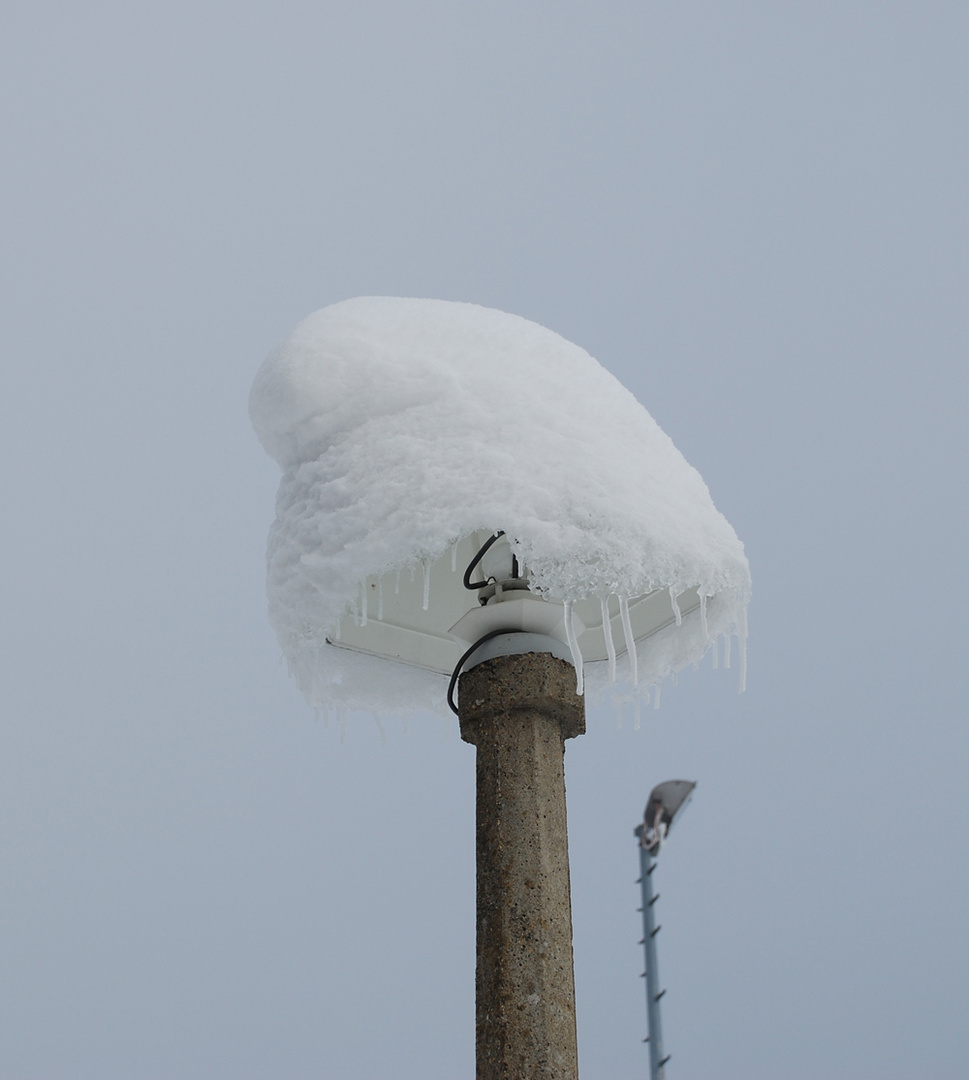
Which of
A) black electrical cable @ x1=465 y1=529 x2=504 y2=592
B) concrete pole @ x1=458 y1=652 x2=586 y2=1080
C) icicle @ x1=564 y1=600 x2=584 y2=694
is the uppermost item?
black electrical cable @ x1=465 y1=529 x2=504 y2=592

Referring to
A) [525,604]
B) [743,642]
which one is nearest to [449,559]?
[525,604]

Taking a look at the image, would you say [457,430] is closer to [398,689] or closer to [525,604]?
[525,604]

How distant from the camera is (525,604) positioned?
3457 mm

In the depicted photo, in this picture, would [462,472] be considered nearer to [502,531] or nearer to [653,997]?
[502,531]

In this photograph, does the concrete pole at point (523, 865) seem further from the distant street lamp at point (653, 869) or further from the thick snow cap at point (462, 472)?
the distant street lamp at point (653, 869)

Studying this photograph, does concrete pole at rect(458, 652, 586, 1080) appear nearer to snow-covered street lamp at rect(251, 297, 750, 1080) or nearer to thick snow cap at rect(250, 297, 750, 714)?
snow-covered street lamp at rect(251, 297, 750, 1080)

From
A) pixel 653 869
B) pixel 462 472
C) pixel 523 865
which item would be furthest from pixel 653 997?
pixel 462 472

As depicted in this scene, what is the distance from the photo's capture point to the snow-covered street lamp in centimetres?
294

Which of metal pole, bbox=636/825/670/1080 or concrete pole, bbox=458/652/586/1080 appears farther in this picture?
metal pole, bbox=636/825/670/1080

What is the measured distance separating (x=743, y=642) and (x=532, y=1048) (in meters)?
1.44

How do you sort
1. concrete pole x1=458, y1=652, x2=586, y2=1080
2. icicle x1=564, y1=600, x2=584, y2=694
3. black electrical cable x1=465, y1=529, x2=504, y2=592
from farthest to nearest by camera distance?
black electrical cable x1=465, y1=529, x2=504, y2=592, icicle x1=564, y1=600, x2=584, y2=694, concrete pole x1=458, y1=652, x2=586, y2=1080

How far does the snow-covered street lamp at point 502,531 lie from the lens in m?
2.94

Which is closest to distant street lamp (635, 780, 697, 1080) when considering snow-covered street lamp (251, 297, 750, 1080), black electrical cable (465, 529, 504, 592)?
snow-covered street lamp (251, 297, 750, 1080)

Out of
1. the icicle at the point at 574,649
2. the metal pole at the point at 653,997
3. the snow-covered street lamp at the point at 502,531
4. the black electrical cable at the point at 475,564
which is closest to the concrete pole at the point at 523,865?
the snow-covered street lamp at the point at 502,531
